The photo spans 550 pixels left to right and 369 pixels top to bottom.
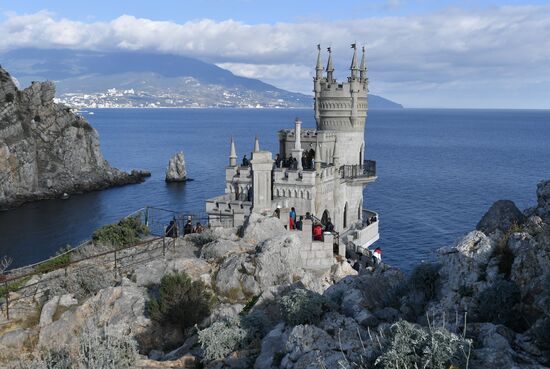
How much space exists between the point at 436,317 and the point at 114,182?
7672 cm

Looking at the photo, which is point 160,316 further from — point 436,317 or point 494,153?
point 494,153

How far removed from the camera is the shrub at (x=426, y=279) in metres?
9.79

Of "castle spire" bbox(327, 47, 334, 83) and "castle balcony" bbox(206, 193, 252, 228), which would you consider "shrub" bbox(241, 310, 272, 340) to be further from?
"castle spire" bbox(327, 47, 334, 83)

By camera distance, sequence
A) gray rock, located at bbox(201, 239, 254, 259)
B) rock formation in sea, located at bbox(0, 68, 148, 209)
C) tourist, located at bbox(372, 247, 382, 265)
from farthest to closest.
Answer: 1. rock formation in sea, located at bbox(0, 68, 148, 209)
2. tourist, located at bbox(372, 247, 382, 265)
3. gray rock, located at bbox(201, 239, 254, 259)

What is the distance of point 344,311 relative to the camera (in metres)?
10.0

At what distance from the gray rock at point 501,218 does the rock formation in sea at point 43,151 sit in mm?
65643

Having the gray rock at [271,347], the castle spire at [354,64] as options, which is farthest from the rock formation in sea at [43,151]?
the gray rock at [271,347]

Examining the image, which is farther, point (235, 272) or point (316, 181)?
point (316, 181)

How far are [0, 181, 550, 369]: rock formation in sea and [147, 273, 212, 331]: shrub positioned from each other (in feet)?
0.69

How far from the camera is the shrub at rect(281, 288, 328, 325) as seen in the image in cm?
932

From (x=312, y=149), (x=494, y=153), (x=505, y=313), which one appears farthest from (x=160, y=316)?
(x=494, y=153)

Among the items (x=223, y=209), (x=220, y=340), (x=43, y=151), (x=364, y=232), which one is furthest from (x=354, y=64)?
(x=43, y=151)

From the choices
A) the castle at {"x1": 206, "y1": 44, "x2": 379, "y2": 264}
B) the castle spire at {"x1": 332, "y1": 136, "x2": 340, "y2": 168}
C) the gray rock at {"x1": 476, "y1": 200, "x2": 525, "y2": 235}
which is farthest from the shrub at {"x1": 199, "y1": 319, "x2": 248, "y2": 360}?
the castle spire at {"x1": 332, "y1": 136, "x2": 340, "y2": 168}

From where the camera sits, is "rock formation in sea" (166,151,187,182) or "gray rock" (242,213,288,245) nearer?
"gray rock" (242,213,288,245)
